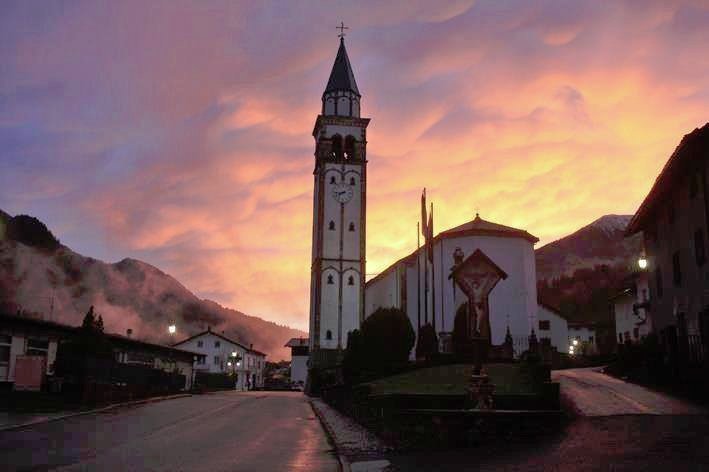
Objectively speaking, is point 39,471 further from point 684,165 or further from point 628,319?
point 628,319

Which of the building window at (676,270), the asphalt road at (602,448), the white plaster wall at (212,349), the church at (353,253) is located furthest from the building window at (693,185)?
the white plaster wall at (212,349)

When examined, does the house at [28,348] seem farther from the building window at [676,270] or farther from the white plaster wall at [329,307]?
the white plaster wall at [329,307]

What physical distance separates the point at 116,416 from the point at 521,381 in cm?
1520

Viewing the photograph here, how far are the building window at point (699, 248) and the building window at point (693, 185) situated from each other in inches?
53.7

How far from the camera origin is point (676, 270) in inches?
1095

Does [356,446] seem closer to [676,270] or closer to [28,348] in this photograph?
[676,270]

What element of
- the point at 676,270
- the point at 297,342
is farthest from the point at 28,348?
the point at 297,342

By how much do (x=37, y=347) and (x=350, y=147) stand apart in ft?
149

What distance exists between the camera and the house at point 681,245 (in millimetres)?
23391

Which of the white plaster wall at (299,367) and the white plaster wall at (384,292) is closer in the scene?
the white plaster wall at (384,292)

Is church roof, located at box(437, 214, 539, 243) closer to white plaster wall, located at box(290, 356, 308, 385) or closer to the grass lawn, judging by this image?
the grass lawn

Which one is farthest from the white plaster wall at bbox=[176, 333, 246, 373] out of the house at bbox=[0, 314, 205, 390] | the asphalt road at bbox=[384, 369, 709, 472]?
the asphalt road at bbox=[384, 369, 709, 472]

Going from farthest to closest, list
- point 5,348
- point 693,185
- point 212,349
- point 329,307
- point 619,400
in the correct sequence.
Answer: point 212,349
point 329,307
point 5,348
point 693,185
point 619,400

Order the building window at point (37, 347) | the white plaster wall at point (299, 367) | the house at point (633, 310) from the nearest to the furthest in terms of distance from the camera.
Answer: the building window at point (37, 347), the house at point (633, 310), the white plaster wall at point (299, 367)
